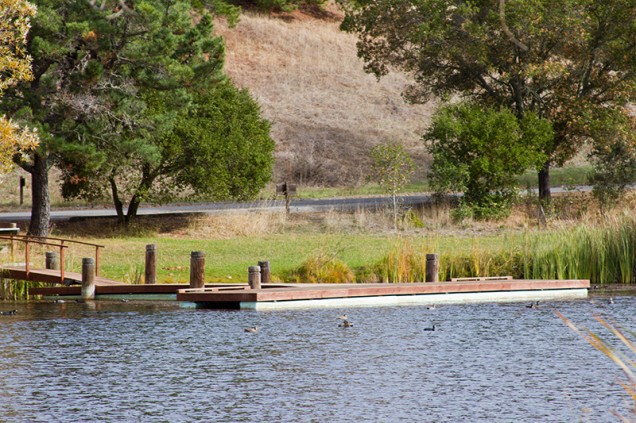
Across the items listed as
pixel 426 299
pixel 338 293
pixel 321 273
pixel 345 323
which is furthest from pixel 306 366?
pixel 321 273

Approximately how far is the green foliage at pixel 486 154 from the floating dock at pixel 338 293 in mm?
12665

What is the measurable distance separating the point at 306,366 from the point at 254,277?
7791 millimetres

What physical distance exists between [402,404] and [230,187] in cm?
2540

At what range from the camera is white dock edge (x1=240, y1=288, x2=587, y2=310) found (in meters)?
25.2

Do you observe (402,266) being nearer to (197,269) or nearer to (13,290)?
(197,269)

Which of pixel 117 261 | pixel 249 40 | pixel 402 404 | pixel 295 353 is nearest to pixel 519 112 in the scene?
pixel 117 261

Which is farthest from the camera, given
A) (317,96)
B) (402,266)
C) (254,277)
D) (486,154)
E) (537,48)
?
(317,96)

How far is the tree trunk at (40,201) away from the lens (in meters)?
34.9

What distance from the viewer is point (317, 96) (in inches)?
3036

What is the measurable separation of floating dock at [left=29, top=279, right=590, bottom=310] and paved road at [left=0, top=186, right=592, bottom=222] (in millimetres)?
14509

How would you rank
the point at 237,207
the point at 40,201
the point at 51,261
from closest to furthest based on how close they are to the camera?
the point at 51,261, the point at 40,201, the point at 237,207

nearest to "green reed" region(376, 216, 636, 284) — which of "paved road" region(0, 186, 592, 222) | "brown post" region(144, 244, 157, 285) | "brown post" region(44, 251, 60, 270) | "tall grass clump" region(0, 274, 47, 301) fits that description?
"brown post" region(144, 244, 157, 285)

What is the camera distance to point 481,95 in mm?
46094

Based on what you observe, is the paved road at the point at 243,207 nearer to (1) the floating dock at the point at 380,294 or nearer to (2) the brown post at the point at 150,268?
(2) the brown post at the point at 150,268
